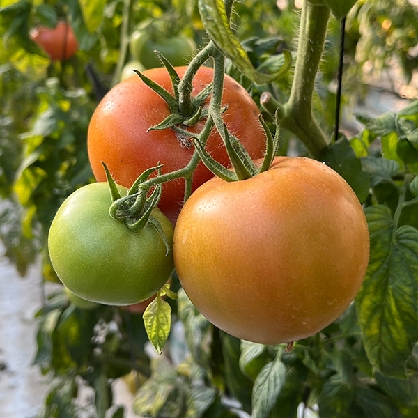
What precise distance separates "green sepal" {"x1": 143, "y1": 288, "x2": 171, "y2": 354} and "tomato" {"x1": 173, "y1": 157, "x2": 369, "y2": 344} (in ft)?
0.25

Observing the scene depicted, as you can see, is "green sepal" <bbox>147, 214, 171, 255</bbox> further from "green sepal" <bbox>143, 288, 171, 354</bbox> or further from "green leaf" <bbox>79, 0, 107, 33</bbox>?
"green leaf" <bbox>79, 0, 107, 33</bbox>

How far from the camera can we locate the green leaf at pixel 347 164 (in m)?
0.45

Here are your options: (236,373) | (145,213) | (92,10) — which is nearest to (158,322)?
(145,213)

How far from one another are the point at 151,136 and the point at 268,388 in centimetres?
30

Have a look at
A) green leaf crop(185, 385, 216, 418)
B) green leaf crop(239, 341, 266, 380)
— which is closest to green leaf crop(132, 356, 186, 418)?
green leaf crop(185, 385, 216, 418)

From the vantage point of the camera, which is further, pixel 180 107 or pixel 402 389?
pixel 402 389

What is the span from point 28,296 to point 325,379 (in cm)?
160

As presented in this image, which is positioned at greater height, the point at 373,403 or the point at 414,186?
the point at 414,186

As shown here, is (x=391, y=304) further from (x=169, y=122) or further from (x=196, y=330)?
(x=196, y=330)

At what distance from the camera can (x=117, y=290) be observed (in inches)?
13.6

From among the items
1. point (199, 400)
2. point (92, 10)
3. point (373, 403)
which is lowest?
point (199, 400)

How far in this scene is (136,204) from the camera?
34cm

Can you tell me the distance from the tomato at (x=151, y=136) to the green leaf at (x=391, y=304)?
0.47 feet

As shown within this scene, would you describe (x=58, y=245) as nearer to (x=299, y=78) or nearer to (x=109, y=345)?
(x=299, y=78)
